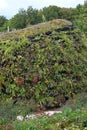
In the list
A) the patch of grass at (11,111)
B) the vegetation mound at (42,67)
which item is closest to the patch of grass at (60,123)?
the patch of grass at (11,111)

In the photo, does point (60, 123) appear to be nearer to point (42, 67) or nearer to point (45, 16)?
point (42, 67)

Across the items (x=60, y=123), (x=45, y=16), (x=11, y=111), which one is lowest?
(x=45, y=16)

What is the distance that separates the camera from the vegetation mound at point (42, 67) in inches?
317

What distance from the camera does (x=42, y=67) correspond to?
8.15 metres

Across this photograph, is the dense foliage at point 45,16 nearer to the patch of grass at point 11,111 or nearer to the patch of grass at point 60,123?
the patch of grass at point 11,111

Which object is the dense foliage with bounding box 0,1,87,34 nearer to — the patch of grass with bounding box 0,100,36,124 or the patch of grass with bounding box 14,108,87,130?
the patch of grass with bounding box 0,100,36,124

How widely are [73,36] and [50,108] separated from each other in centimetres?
166

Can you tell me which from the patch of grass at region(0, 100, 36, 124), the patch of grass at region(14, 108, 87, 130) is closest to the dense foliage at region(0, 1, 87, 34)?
the patch of grass at region(0, 100, 36, 124)

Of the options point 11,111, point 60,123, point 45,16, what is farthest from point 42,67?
point 45,16

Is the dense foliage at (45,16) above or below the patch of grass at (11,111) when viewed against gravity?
below

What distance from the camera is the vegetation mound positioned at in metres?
8.06

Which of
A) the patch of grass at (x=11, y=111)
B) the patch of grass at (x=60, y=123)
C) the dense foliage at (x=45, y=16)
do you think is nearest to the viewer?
the patch of grass at (x=60, y=123)

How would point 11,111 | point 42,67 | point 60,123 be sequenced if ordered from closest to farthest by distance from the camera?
1. point 60,123
2. point 11,111
3. point 42,67

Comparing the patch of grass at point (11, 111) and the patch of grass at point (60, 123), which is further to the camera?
the patch of grass at point (11, 111)
